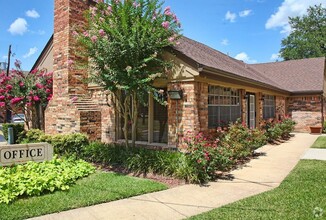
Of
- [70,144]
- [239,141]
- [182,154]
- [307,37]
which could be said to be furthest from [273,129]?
[307,37]

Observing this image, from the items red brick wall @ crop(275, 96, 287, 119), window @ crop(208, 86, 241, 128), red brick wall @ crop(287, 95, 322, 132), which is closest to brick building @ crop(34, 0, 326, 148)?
window @ crop(208, 86, 241, 128)

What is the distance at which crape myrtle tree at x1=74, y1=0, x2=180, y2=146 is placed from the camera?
23.4 feet

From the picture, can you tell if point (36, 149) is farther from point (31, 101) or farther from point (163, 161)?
point (31, 101)

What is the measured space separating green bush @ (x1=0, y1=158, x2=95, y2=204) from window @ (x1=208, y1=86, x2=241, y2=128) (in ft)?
14.2

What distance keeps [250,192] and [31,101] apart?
1060cm

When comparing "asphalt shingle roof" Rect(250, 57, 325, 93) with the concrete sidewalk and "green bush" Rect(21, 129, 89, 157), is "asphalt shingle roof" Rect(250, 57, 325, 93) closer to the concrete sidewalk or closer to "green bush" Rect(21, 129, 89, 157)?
the concrete sidewalk

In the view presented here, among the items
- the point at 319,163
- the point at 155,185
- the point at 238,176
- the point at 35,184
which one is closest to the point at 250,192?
the point at 238,176

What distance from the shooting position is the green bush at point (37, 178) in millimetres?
5039

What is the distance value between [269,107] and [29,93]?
42.4 ft

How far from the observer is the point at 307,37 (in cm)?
4050

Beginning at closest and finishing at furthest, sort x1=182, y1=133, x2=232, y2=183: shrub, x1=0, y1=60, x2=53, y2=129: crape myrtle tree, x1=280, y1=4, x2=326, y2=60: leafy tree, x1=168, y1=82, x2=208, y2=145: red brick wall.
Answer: x1=182, y1=133, x2=232, y2=183: shrub
x1=168, y1=82, x2=208, y2=145: red brick wall
x1=0, y1=60, x2=53, y2=129: crape myrtle tree
x1=280, y1=4, x2=326, y2=60: leafy tree

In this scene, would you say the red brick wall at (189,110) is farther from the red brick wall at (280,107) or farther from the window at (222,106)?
the red brick wall at (280,107)

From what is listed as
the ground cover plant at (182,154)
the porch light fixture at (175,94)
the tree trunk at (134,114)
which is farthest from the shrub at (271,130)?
the tree trunk at (134,114)

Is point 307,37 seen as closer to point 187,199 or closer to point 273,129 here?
point 273,129
